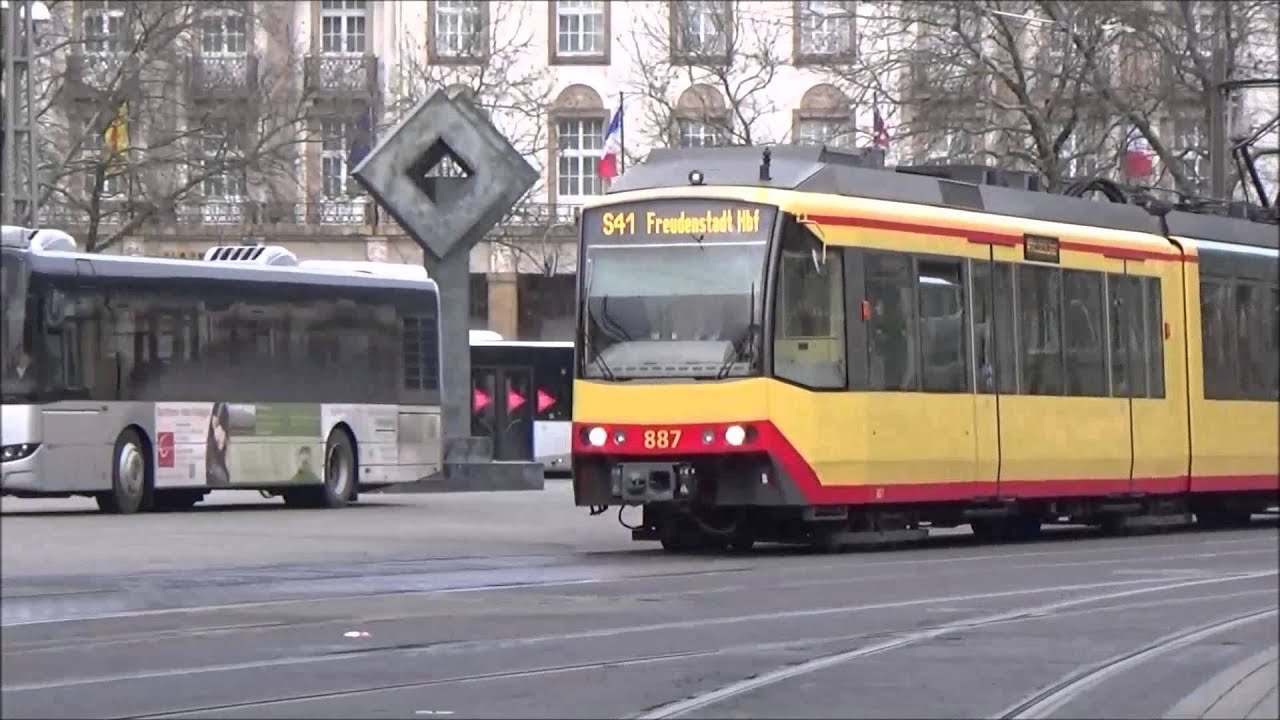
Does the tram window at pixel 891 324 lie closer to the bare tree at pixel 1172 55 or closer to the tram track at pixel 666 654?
the tram track at pixel 666 654

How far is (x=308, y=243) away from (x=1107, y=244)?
126 ft

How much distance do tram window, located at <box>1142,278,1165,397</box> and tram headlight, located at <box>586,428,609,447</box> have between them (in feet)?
21.0

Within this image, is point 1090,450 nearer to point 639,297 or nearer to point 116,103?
point 639,297

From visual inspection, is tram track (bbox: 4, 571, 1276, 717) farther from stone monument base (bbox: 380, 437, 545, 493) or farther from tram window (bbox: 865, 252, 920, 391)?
stone monument base (bbox: 380, 437, 545, 493)

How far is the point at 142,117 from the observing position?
4506 cm

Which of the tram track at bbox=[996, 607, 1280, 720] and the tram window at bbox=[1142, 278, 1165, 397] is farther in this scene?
the tram window at bbox=[1142, 278, 1165, 397]

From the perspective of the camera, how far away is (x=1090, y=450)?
21.7 m

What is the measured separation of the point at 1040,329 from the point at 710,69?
2770 cm

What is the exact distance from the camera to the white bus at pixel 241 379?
25.2 meters

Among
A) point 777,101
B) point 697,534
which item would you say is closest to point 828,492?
point 697,534

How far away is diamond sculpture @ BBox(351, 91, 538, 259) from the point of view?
32.2 meters

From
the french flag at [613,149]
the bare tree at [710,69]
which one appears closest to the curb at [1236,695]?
the bare tree at [710,69]

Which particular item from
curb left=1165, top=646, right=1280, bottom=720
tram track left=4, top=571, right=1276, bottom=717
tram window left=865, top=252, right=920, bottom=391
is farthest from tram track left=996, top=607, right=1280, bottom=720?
tram window left=865, top=252, right=920, bottom=391

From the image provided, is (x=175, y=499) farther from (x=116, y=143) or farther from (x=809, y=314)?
(x=116, y=143)
